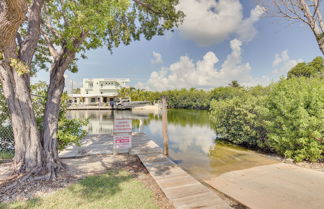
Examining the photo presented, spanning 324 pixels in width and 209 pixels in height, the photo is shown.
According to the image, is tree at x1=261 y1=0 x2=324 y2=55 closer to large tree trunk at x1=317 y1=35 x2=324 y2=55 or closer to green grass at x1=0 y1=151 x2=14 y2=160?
large tree trunk at x1=317 y1=35 x2=324 y2=55

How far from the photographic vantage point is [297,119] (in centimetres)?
496

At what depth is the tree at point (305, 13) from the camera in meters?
3.50

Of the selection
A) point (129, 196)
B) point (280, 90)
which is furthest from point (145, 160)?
point (280, 90)

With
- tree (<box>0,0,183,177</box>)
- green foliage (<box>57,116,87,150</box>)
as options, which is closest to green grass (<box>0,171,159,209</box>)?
tree (<box>0,0,183,177</box>)

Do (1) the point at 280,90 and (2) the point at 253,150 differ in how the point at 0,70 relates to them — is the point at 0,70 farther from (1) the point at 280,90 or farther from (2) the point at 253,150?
(2) the point at 253,150

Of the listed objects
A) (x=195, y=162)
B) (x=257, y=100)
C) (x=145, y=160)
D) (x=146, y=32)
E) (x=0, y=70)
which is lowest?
(x=195, y=162)

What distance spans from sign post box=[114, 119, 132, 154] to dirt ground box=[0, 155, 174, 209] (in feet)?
1.17

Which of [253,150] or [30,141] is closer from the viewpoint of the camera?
[30,141]

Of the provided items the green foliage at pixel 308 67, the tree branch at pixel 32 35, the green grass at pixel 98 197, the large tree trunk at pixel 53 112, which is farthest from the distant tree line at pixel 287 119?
the green foliage at pixel 308 67

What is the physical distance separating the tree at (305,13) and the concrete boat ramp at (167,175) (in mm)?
4018

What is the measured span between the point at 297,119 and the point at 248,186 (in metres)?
Answer: 2.98

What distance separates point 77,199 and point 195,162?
4.23m

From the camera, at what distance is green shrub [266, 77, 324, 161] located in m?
4.81

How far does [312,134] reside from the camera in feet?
15.5
